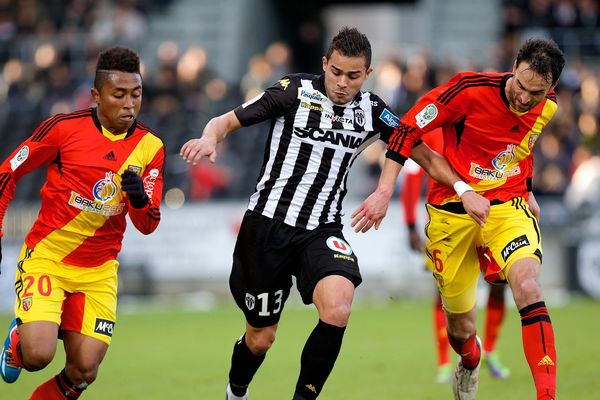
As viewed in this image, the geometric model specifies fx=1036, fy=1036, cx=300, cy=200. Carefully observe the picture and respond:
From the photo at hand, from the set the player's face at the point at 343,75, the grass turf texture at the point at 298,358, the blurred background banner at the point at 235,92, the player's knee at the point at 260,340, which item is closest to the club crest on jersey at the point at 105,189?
the player's knee at the point at 260,340

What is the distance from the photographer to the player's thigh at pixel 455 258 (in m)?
7.78

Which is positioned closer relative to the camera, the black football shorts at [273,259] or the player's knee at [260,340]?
the black football shorts at [273,259]

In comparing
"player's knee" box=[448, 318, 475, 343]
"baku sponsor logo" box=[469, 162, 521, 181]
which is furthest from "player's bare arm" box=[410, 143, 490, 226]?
"player's knee" box=[448, 318, 475, 343]

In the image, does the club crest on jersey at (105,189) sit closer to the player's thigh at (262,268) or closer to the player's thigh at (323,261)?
the player's thigh at (262,268)

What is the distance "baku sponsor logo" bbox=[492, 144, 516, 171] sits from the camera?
766cm

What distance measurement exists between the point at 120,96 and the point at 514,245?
9.69 feet

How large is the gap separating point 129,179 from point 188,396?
2888 mm

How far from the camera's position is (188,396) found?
8.95m

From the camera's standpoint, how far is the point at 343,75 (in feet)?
23.4

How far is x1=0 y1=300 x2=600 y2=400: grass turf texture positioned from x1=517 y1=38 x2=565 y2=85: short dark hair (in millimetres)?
2769

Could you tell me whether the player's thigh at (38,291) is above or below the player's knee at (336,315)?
below

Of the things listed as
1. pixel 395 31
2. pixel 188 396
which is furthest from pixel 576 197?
pixel 395 31

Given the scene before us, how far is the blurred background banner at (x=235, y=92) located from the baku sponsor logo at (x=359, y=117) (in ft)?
34.1

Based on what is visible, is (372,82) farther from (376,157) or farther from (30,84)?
(30,84)
